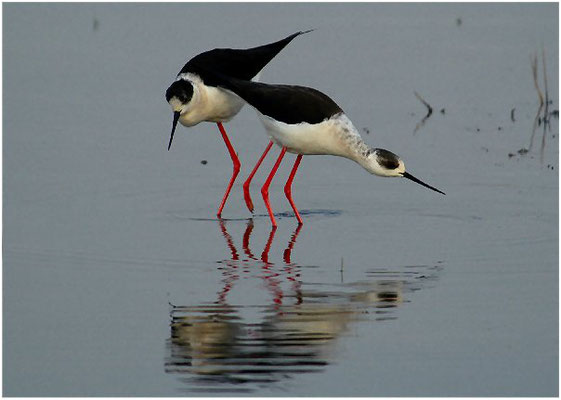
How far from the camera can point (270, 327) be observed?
6.78 meters

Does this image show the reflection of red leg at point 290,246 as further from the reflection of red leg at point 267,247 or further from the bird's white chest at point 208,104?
the bird's white chest at point 208,104

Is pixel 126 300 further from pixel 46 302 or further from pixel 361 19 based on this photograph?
pixel 361 19

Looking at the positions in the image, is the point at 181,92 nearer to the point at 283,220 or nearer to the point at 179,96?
the point at 179,96

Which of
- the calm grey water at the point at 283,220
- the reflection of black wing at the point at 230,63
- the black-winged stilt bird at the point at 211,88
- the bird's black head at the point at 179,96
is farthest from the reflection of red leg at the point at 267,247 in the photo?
the reflection of black wing at the point at 230,63

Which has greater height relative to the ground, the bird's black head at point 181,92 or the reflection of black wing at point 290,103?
the bird's black head at point 181,92

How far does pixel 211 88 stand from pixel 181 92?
0.32 meters

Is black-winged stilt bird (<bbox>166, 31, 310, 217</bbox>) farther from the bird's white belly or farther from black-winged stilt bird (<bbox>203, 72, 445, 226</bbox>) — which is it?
the bird's white belly

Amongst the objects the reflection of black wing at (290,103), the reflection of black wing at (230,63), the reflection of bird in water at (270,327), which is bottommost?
the reflection of bird in water at (270,327)

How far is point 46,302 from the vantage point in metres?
7.26

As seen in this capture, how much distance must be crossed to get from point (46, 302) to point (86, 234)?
53.0 inches

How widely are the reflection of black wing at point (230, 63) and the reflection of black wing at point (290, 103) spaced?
1.73 ft

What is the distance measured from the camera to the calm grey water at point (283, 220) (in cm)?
640

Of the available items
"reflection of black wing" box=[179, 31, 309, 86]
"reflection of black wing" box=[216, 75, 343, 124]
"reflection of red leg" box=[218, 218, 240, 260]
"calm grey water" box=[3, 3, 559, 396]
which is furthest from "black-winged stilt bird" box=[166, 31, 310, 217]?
"calm grey water" box=[3, 3, 559, 396]

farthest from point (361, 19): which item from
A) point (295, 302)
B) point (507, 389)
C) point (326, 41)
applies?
point (507, 389)
